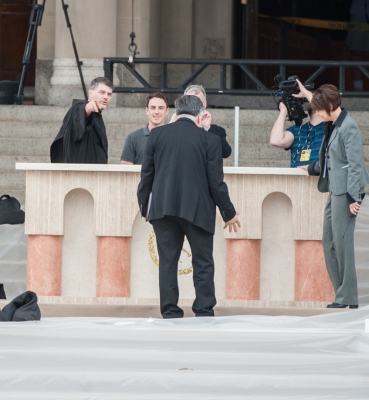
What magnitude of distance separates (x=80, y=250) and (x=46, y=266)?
1.00 ft

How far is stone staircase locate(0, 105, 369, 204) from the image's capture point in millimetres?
12805

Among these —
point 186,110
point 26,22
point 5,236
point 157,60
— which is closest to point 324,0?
point 26,22

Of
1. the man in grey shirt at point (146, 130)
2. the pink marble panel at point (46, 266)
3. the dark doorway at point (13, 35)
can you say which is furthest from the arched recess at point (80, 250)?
the dark doorway at point (13, 35)

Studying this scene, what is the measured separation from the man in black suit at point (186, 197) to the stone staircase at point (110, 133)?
4.87 meters

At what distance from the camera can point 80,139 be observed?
921cm

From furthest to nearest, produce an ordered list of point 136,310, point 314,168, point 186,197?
1. point 314,168
2. point 136,310
3. point 186,197

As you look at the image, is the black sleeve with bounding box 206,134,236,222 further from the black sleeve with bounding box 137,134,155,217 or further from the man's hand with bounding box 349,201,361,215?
the man's hand with bounding box 349,201,361,215

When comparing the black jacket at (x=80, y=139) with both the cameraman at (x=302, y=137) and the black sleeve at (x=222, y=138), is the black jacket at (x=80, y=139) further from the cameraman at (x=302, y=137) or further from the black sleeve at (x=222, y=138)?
the cameraman at (x=302, y=137)

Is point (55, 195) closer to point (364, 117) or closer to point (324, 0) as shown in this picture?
point (364, 117)

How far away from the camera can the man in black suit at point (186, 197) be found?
7719 millimetres

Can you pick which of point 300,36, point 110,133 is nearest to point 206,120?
point 110,133

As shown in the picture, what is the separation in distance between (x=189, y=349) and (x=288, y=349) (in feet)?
1.81

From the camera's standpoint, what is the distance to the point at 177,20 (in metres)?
17.3

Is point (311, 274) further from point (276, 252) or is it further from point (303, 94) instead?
point (303, 94)
